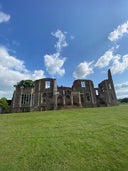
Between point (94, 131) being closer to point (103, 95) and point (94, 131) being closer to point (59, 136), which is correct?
point (59, 136)

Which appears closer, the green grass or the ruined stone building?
the green grass

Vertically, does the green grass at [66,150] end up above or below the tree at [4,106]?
below

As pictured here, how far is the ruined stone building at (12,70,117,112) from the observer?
3186cm

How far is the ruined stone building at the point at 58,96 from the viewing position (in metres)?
31.9

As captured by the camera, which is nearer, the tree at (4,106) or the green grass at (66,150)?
the green grass at (66,150)

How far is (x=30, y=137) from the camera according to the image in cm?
882

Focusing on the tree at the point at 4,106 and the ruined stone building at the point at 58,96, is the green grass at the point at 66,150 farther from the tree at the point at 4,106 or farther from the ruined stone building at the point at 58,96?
the tree at the point at 4,106

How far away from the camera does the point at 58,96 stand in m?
35.1

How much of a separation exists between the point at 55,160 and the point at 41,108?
26.2 meters

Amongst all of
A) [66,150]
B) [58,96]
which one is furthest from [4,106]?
[66,150]

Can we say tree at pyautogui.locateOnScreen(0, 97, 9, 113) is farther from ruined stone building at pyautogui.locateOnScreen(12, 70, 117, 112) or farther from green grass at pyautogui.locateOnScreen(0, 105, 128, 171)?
green grass at pyautogui.locateOnScreen(0, 105, 128, 171)

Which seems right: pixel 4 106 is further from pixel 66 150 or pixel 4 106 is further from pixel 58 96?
pixel 66 150

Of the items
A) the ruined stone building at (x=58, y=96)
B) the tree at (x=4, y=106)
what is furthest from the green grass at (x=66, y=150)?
the tree at (x=4, y=106)

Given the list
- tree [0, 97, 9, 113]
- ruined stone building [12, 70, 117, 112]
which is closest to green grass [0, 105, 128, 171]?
ruined stone building [12, 70, 117, 112]
